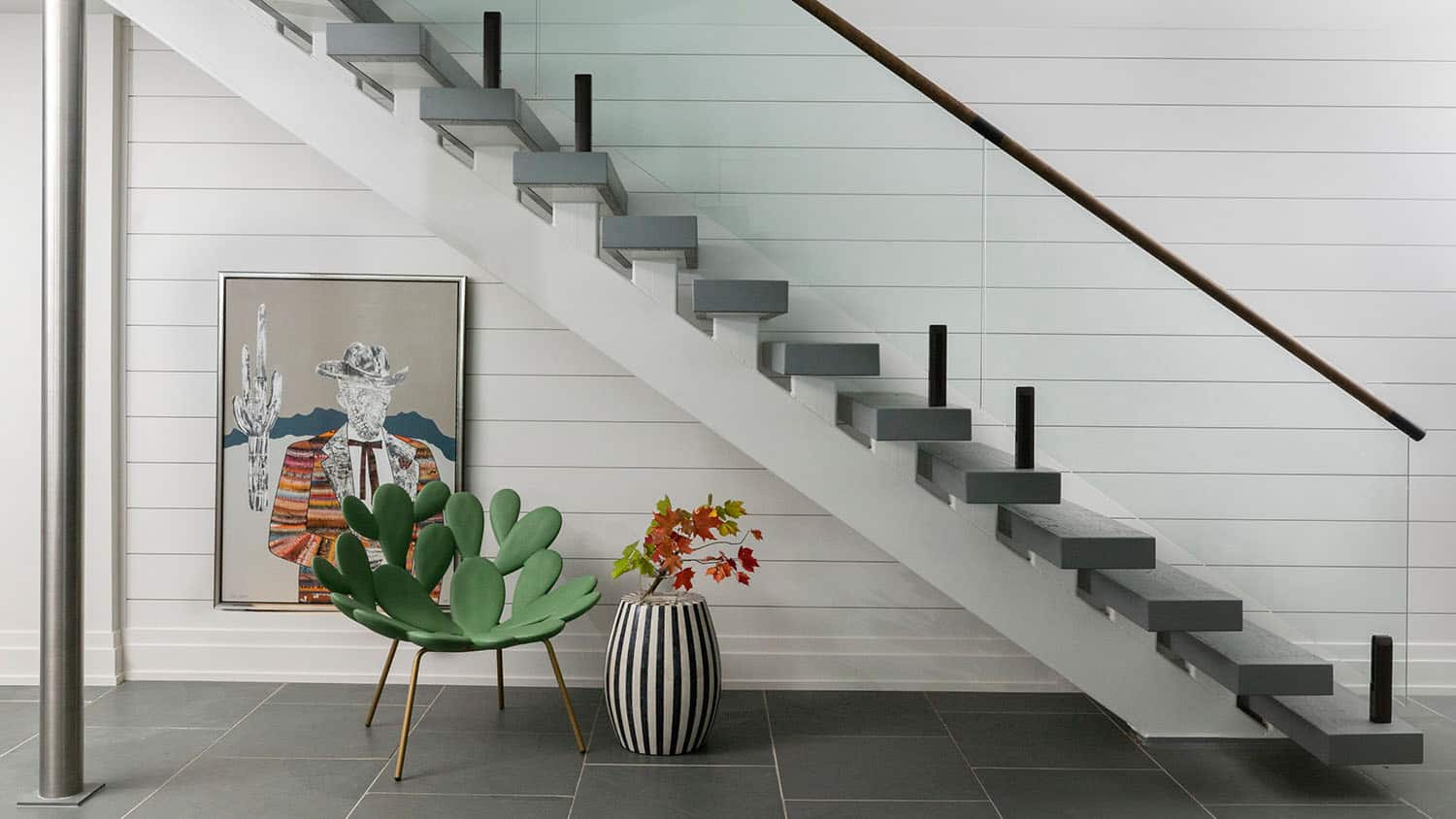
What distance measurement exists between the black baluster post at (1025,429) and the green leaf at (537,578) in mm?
1669

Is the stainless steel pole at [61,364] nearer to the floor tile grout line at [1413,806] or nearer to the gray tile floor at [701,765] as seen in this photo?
the gray tile floor at [701,765]

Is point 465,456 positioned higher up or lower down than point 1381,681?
higher up

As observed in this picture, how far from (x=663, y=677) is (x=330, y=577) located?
45.4 inches

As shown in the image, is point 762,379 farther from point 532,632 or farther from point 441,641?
point 441,641

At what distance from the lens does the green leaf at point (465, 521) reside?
13.6 feet

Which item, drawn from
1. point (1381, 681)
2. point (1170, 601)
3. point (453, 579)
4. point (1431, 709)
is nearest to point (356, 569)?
point (453, 579)

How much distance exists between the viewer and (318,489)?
4391mm

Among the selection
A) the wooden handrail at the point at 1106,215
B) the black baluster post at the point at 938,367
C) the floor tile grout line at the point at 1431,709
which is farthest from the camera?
the floor tile grout line at the point at 1431,709

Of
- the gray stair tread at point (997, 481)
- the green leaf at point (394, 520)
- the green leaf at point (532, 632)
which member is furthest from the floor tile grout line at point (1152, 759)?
the green leaf at point (394, 520)

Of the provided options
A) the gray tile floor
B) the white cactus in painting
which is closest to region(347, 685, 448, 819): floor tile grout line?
the gray tile floor

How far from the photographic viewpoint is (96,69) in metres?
4.26

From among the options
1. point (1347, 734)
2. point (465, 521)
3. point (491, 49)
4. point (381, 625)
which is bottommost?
point (1347, 734)

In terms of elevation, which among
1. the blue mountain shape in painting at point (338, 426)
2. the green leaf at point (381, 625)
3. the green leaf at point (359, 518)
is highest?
the blue mountain shape in painting at point (338, 426)

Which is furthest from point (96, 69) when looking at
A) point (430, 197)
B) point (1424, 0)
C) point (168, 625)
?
point (1424, 0)
